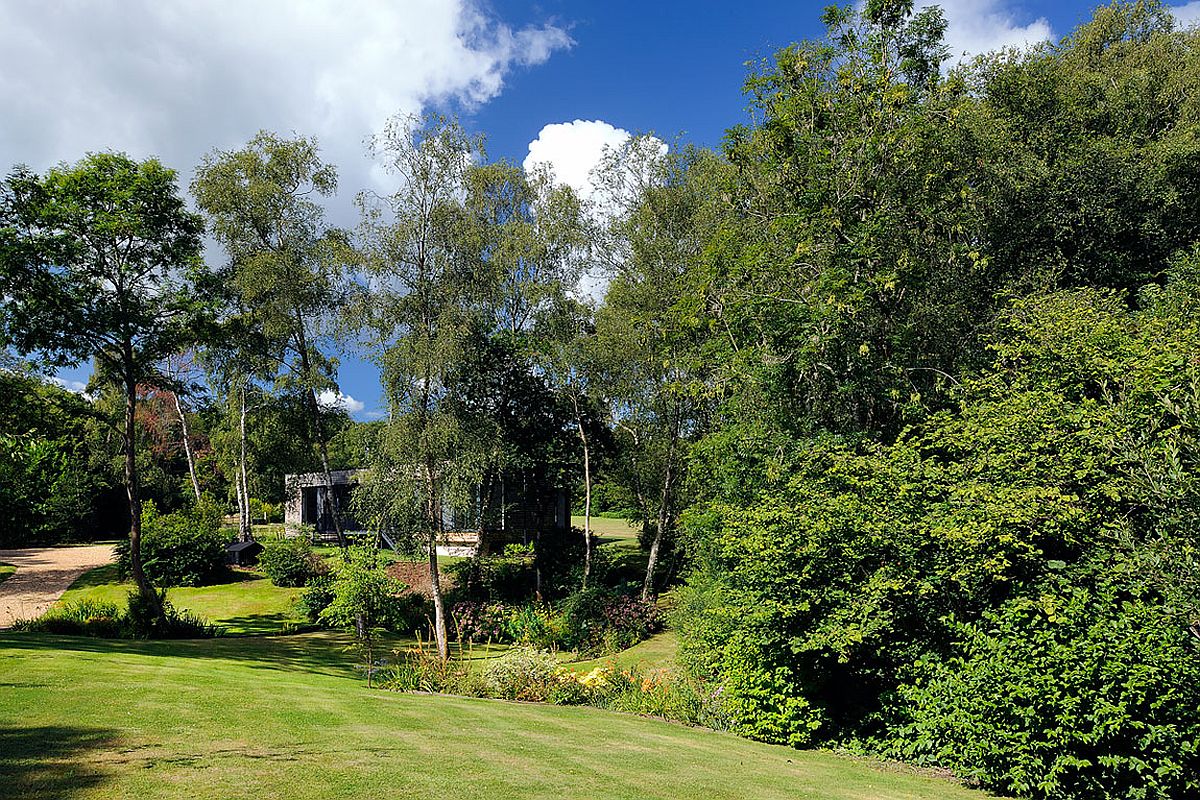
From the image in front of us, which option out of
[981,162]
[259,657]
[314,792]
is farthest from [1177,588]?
[259,657]

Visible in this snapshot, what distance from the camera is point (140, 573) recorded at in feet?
62.6

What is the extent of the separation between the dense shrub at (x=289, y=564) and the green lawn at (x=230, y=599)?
0.44m

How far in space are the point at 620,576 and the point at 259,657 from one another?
42.6 ft

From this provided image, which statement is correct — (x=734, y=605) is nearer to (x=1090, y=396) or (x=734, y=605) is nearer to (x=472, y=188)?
(x=1090, y=396)

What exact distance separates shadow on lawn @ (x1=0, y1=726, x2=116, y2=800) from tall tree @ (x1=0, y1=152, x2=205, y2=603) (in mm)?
14648

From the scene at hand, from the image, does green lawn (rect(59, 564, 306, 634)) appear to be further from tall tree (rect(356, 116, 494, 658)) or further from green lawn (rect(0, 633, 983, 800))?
green lawn (rect(0, 633, 983, 800))

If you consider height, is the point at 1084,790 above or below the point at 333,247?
below

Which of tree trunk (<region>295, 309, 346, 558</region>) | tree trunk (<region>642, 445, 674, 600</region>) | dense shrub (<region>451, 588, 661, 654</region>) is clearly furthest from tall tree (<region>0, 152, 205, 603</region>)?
tree trunk (<region>642, 445, 674, 600</region>)

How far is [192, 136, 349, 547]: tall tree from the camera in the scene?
2319 centimetres

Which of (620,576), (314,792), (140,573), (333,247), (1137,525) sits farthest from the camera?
(620,576)

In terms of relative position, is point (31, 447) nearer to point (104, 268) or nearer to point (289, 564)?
Result: point (104, 268)

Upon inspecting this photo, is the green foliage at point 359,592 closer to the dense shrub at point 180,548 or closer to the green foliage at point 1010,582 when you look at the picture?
the green foliage at point 1010,582

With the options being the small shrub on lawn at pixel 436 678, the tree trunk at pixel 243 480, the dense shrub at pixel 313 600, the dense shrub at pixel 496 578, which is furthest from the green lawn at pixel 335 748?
the tree trunk at pixel 243 480

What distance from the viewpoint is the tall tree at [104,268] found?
59.4 ft
